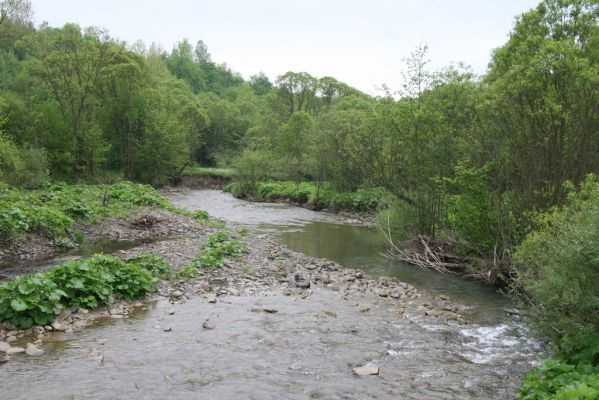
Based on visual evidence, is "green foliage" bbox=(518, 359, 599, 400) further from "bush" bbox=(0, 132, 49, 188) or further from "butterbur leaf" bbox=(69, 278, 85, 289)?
"bush" bbox=(0, 132, 49, 188)

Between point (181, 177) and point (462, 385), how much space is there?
204 ft

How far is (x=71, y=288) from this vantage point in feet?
35.4

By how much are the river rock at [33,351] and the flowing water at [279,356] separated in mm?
175

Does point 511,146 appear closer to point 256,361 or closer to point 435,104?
point 435,104

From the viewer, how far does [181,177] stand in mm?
66875

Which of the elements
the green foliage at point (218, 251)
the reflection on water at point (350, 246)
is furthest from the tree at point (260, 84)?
the green foliage at point (218, 251)

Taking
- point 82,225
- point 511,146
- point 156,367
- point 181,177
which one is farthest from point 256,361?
point 181,177

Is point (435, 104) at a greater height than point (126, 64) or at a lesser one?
lesser

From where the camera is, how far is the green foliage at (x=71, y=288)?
9.61 m

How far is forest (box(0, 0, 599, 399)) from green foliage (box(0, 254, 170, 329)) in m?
7.11

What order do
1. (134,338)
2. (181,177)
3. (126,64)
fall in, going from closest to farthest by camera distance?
(134,338), (126,64), (181,177)

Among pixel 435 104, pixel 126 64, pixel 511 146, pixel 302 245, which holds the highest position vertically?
pixel 126 64

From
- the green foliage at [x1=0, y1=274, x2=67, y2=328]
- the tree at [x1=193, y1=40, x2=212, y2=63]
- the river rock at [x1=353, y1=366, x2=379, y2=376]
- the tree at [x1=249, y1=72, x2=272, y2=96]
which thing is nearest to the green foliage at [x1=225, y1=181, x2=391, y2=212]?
the river rock at [x1=353, y1=366, x2=379, y2=376]

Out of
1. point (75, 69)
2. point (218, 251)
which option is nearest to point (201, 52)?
point (75, 69)
